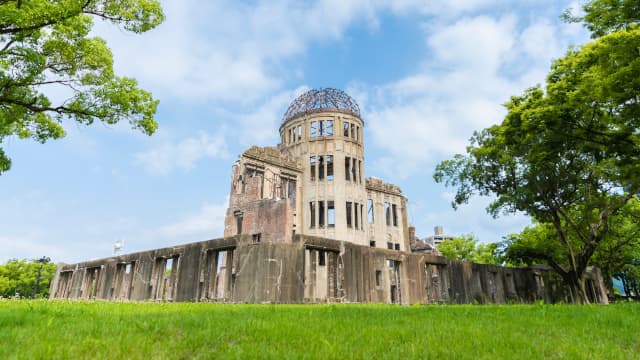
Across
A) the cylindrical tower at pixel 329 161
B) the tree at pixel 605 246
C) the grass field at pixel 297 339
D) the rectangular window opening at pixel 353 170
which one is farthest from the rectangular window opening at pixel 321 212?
the grass field at pixel 297 339

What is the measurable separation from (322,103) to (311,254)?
22129mm

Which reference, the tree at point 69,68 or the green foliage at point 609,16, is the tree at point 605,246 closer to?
the green foliage at point 609,16

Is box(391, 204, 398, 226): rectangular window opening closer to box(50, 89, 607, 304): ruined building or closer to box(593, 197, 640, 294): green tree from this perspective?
box(50, 89, 607, 304): ruined building

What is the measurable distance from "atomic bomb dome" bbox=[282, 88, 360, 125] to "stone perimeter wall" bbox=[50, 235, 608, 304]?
1722 centimetres

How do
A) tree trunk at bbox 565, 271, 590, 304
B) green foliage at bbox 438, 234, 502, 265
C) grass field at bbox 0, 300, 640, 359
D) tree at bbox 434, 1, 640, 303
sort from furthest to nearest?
1. green foliage at bbox 438, 234, 502, 265
2. tree trunk at bbox 565, 271, 590, 304
3. tree at bbox 434, 1, 640, 303
4. grass field at bbox 0, 300, 640, 359

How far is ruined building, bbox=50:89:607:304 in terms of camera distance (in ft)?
61.2

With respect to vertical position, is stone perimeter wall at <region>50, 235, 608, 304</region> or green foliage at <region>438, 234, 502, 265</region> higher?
green foliage at <region>438, 234, 502, 265</region>

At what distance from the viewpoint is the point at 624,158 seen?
1803 cm

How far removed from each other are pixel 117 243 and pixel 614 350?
183ft

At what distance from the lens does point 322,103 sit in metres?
39.1

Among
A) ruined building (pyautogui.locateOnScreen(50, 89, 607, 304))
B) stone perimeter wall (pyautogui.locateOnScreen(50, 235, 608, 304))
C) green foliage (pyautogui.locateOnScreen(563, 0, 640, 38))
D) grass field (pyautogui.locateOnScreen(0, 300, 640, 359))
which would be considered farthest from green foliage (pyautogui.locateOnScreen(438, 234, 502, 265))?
grass field (pyautogui.locateOnScreen(0, 300, 640, 359))

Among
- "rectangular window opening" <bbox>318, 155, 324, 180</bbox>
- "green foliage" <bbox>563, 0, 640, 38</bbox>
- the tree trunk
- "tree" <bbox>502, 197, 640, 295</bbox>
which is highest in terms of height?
"rectangular window opening" <bbox>318, 155, 324, 180</bbox>

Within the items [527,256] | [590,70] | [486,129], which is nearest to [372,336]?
[590,70]

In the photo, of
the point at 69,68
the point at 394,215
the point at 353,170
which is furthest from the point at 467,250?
the point at 69,68
